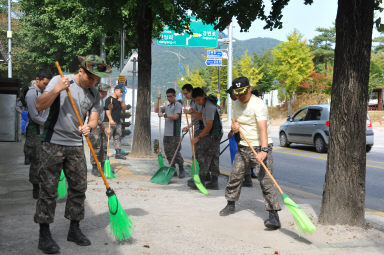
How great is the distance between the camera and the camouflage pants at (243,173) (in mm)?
5367

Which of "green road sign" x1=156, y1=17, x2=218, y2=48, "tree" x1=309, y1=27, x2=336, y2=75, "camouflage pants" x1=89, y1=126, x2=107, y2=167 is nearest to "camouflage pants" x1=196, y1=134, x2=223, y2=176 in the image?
"camouflage pants" x1=89, y1=126, x2=107, y2=167

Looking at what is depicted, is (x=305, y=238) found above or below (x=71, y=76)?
below

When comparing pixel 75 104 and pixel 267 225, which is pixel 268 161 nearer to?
pixel 267 225

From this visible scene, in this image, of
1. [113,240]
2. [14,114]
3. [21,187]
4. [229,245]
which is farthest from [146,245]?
[14,114]

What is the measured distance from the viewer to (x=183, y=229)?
16.7 feet

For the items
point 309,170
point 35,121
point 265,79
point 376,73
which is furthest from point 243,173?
point 265,79

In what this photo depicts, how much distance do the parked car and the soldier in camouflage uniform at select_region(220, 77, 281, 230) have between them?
33.7 feet

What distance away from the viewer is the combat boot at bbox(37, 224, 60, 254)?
415 centimetres

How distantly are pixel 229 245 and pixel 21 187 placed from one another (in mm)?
4444

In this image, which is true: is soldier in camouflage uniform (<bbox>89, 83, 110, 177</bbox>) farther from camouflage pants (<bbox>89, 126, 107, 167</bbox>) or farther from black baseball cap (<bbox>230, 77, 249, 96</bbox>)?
black baseball cap (<bbox>230, 77, 249, 96</bbox>)

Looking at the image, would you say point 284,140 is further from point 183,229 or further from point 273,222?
point 183,229

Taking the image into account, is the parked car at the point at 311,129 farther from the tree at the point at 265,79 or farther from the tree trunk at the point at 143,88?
the tree at the point at 265,79

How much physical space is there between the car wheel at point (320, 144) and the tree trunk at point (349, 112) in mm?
10648

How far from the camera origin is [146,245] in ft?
14.7
